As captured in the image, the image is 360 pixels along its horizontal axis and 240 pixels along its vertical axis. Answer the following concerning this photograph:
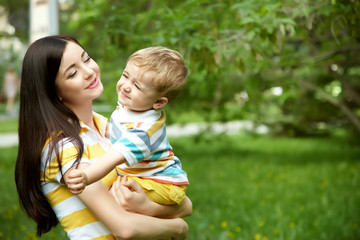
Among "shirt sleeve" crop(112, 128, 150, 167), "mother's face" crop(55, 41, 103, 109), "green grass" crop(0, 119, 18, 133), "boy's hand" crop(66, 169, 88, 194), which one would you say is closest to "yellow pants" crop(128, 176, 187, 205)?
"shirt sleeve" crop(112, 128, 150, 167)

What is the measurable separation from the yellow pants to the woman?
3cm

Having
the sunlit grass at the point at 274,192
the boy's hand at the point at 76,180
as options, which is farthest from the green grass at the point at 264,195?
the boy's hand at the point at 76,180

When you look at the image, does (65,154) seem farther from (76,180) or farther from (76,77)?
(76,77)

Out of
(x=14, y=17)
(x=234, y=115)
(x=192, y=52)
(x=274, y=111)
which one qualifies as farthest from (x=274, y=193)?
(x=14, y=17)

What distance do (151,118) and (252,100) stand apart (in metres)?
5.76

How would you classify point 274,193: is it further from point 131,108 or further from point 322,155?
point 131,108

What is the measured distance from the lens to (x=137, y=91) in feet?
5.52

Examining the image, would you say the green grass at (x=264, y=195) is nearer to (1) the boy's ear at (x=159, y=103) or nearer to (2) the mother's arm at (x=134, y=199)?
(2) the mother's arm at (x=134, y=199)

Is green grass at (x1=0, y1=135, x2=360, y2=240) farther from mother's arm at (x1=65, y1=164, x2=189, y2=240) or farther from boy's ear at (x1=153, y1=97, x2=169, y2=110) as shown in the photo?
boy's ear at (x1=153, y1=97, x2=169, y2=110)

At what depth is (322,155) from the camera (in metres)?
9.20

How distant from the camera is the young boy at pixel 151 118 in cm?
167

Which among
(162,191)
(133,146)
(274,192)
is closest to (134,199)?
(162,191)

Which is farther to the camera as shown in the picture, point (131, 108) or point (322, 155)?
point (322, 155)

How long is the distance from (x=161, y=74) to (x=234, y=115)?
6397 millimetres
